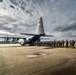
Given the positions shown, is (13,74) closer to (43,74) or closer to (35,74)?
(35,74)

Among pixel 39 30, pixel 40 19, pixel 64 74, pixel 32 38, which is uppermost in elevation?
pixel 40 19

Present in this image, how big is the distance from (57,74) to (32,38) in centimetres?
3522

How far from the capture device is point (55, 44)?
31406mm

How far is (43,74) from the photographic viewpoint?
432 centimetres

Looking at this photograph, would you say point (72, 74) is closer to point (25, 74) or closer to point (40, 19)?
point (25, 74)

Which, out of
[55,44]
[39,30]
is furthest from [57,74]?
[39,30]

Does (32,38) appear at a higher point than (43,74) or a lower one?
higher

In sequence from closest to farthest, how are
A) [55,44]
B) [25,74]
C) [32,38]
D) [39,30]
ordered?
[25,74] < [55,44] < [32,38] < [39,30]

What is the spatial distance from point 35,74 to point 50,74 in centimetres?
60

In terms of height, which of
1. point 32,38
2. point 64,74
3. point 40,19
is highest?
point 40,19

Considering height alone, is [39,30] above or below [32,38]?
above

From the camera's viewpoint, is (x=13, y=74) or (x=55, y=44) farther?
(x=55, y=44)

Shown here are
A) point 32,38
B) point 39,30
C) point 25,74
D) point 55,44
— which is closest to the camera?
point 25,74

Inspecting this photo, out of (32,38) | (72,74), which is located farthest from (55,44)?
(72,74)
